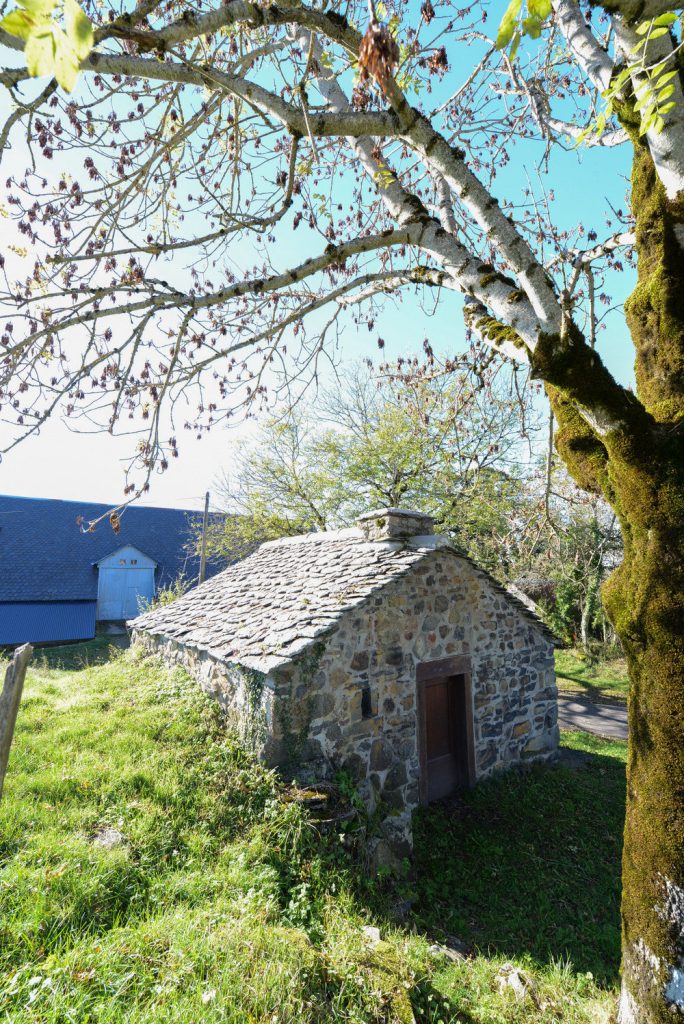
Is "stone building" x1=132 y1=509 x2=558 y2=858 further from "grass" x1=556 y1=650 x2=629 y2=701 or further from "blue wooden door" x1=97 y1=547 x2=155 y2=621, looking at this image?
"blue wooden door" x1=97 y1=547 x2=155 y2=621

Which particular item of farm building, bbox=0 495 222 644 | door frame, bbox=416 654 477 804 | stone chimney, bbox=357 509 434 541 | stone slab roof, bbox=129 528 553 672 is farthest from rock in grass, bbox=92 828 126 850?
farm building, bbox=0 495 222 644

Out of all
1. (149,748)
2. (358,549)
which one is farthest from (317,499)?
(149,748)

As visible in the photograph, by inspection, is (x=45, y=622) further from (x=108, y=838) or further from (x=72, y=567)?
(x=108, y=838)

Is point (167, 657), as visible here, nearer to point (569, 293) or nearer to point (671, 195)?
point (569, 293)

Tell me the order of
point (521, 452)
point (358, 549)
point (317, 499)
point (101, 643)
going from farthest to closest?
point (101, 643) → point (317, 499) → point (521, 452) → point (358, 549)

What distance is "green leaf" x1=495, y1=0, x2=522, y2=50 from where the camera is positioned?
1.34 m

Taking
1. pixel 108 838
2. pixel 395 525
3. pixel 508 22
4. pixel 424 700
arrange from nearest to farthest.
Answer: pixel 508 22 < pixel 108 838 < pixel 424 700 < pixel 395 525

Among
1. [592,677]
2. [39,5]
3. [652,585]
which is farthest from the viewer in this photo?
[592,677]

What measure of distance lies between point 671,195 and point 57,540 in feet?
87.7

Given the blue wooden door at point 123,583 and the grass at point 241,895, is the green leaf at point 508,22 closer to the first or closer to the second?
the grass at point 241,895

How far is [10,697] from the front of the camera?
2555mm

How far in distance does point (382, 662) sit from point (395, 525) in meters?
2.27


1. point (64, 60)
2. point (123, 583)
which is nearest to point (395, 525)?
point (64, 60)

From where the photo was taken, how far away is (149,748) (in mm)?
5965
